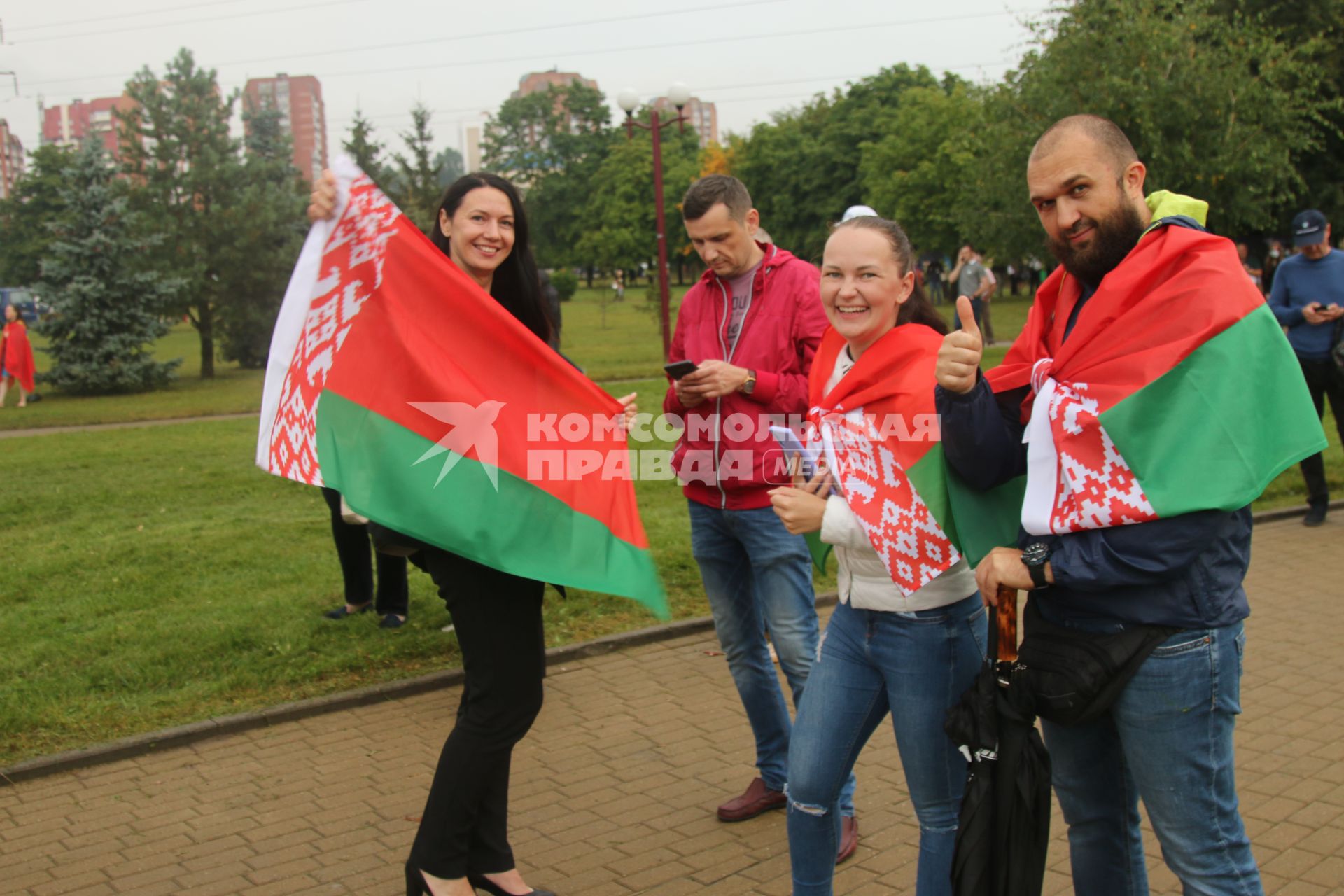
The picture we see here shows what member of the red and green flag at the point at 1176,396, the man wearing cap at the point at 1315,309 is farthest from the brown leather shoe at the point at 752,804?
the man wearing cap at the point at 1315,309

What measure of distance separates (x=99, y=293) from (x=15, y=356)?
2.91 metres

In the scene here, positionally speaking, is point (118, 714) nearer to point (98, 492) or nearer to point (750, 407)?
point (750, 407)

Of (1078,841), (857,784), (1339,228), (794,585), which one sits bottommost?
(857,784)

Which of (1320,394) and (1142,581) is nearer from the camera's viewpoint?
(1142,581)

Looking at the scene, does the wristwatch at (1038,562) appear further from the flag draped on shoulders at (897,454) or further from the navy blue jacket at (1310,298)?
the navy blue jacket at (1310,298)

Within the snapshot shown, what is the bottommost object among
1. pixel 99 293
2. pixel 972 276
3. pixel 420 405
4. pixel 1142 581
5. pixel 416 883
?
pixel 416 883

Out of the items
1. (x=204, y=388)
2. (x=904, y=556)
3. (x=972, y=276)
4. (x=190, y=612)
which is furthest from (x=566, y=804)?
(x=204, y=388)

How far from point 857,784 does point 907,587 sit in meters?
2.01

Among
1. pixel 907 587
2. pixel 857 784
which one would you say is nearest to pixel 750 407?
pixel 907 587

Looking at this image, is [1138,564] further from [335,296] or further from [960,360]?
[335,296]

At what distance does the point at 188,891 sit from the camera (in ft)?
12.8

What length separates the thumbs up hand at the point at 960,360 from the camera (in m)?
2.71

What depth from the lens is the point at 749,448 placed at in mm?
4211

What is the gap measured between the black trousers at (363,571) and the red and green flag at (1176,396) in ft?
15.2
